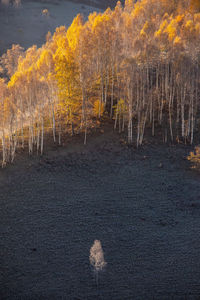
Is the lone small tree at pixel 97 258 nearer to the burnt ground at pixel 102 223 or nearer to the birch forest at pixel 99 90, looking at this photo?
the burnt ground at pixel 102 223

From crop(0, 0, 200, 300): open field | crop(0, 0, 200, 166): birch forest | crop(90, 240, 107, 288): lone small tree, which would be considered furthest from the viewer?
crop(0, 0, 200, 166): birch forest

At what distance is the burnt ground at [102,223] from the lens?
13.9 m

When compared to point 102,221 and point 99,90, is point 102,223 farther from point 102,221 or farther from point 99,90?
point 99,90

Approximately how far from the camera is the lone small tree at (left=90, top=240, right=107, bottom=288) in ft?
48.9

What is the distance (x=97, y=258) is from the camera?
1539 cm

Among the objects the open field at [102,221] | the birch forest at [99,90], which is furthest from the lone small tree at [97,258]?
the birch forest at [99,90]

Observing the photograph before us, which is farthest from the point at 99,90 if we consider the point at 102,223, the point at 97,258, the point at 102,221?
the point at 97,258

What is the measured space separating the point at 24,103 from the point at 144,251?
24.2 metres

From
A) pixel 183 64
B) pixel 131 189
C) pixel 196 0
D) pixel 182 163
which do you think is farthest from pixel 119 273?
pixel 196 0

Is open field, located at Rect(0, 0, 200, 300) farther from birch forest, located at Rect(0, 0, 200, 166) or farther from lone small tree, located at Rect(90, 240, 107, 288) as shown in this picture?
birch forest, located at Rect(0, 0, 200, 166)

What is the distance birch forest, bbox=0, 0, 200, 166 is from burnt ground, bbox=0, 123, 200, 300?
386cm

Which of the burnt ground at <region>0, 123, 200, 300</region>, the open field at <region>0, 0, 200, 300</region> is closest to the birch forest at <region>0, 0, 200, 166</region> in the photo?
the open field at <region>0, 0, 200, 300</region>

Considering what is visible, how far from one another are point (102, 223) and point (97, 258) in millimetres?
3961

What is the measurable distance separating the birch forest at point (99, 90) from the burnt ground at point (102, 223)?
386 centimetres
